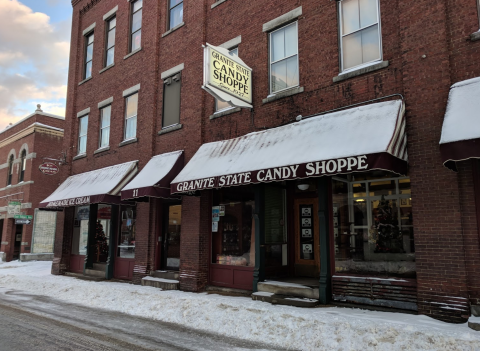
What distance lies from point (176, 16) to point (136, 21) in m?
2.62

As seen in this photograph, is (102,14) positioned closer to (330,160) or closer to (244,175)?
(244,175)

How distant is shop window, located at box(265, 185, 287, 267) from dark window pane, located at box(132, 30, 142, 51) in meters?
8.83

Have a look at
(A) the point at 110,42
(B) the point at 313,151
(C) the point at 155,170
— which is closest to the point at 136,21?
(A) the point at 110,42

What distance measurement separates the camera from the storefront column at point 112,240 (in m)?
14.4

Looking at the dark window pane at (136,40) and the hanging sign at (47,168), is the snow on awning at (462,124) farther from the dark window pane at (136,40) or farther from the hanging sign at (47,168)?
the hanging sign at (47,168)

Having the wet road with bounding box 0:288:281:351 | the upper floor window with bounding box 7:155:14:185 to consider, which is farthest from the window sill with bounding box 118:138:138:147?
the upper floor window with bounding box 7:155:14:185

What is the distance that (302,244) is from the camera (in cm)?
1096

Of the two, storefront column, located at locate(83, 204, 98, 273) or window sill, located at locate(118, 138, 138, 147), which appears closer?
window sill, located at locate(118, 138, 138, 147)

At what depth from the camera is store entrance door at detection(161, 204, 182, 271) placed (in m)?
12.7

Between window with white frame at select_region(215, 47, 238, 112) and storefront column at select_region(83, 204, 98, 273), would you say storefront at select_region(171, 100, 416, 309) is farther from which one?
storefront column at select_region(83, 204, 98, 273)

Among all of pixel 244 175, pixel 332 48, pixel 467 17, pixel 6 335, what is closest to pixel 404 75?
pixel 467 17

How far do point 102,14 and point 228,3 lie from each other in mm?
8350

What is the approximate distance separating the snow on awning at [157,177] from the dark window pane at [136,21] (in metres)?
6.17

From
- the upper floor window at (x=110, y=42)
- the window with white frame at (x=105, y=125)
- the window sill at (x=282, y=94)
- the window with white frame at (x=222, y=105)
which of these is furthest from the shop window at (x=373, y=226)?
the upper floor window at (x=110, y=42)
